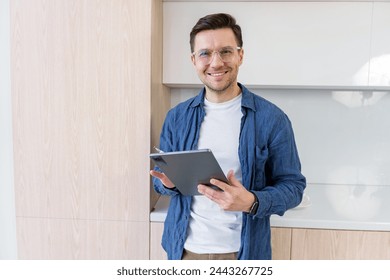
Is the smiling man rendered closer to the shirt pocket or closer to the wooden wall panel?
the shirt pocket

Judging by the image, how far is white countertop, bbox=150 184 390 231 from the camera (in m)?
1.28

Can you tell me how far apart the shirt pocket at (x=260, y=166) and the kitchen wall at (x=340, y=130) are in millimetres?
823

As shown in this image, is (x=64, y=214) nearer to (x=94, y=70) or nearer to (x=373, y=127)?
(x=94, y=70)

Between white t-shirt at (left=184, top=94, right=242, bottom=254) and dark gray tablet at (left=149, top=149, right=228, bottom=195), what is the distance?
121mm

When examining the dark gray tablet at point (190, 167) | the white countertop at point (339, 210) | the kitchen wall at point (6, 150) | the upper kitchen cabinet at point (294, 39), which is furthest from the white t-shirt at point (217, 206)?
the kitchen wall at point (6, 150)

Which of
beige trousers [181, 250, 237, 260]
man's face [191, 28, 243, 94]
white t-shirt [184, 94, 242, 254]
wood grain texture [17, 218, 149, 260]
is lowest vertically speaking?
wood grain texture [17, 218, 149, 260]

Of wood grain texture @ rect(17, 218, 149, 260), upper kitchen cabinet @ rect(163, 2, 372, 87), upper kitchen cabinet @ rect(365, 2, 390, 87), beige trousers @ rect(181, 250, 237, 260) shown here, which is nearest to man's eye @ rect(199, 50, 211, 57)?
upper kitchen cabinet @ rect(163, 2, 372, 87)

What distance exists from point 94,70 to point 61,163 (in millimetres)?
423

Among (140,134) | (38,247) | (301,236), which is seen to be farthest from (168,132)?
(38,247)

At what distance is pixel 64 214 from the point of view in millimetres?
1396

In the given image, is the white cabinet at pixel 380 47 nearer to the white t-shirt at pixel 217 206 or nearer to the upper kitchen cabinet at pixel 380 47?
the upper kitchen cabinet at pixel 380 47

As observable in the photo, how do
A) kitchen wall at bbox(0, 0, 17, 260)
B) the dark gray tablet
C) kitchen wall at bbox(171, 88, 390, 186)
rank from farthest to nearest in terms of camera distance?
kitchen wall at bbox(171, 88, 390, 186), kitchen wall at bbox(0, 0, 17, 260), the dark gray tablet

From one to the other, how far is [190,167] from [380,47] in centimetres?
114
